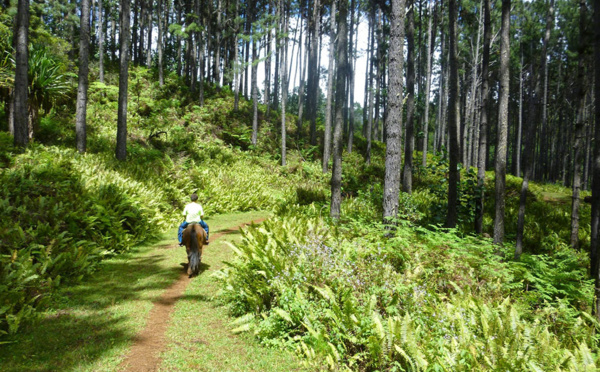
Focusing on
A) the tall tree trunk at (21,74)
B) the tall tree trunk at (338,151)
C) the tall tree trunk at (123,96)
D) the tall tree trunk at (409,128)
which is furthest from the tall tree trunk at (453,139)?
the tall tree trunk at (21,74)

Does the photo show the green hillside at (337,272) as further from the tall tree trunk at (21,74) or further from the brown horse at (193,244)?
the brown horse at (193,244)

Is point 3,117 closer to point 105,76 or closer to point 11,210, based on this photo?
point 11,210

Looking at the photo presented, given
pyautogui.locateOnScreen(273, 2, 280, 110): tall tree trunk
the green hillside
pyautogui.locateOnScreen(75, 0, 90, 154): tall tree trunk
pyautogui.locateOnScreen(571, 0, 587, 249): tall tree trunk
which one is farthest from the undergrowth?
pyautogui.locateOnScreen(273, 2, 280, 110): tall tree trunk

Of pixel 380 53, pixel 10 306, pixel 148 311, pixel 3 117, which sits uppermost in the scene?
pixel 380 53

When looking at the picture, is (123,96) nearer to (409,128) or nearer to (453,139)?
(409,128)

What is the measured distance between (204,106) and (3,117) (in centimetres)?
1441

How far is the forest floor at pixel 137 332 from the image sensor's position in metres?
4.36

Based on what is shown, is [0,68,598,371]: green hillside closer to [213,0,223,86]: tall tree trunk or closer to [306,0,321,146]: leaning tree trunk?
[306,0,321,146]: leaning tree trunk

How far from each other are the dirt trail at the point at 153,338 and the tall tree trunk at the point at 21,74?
8.59 metres

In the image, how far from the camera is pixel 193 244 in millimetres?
8031

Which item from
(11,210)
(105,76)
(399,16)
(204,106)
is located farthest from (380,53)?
(11,210)

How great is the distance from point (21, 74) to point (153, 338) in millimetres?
10871

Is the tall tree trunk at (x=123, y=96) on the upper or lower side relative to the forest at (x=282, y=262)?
upper

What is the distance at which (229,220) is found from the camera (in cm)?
1459
